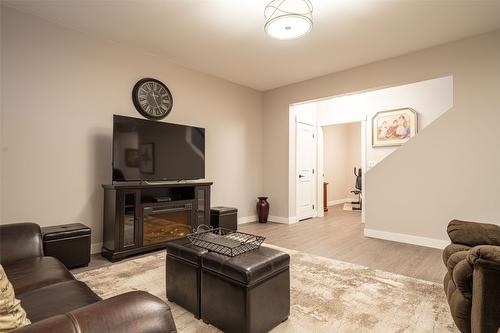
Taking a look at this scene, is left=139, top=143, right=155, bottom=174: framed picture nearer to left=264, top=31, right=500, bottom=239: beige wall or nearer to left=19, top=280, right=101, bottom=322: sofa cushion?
left=19, top=280, right=101, bottom=322: sofa cushion

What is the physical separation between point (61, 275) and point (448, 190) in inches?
170

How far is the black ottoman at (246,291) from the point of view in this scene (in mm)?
1623

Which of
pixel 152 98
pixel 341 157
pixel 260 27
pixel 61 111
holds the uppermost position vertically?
pixel 260 27

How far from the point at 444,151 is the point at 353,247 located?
70.8 inches

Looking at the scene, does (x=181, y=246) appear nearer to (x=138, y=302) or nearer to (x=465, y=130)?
(x=138, y=302)

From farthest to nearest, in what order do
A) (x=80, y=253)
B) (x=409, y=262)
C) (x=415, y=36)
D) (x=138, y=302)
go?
(x=415, y=36) < (x=409, y=262) < (x=80, y=253) < (x=138, y=302)

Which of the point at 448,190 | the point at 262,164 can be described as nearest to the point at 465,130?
the point at 448,190

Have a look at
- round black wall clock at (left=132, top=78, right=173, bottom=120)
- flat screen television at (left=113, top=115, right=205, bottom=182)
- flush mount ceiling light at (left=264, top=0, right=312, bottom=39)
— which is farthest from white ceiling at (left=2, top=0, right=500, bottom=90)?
flat screen television at (left=113, top=115, right=205, bottom=182)

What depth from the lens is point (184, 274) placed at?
200 cm

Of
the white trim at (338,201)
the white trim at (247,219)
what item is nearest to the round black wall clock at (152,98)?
the white trim at (247,219)

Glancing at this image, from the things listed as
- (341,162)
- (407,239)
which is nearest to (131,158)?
(407,239)

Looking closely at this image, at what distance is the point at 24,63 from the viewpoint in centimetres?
294

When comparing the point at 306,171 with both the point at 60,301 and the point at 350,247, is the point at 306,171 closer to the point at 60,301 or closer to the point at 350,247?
the point at 350,247

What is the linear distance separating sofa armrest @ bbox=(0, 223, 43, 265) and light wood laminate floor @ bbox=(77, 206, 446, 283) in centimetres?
105
